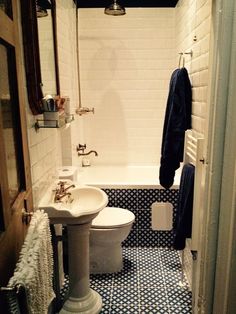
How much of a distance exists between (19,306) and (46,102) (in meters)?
1.10

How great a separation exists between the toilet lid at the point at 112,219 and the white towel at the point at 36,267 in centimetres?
103

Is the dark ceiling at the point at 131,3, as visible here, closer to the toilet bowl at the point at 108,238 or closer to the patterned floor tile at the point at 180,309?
the toilet bowl at the point at 108,238

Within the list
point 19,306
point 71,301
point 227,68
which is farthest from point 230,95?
point 71,301

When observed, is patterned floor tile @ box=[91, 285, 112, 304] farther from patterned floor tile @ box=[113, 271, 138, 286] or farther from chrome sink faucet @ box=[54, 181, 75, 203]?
chrome sink faucet @ box=[54, 181, 75, 203]

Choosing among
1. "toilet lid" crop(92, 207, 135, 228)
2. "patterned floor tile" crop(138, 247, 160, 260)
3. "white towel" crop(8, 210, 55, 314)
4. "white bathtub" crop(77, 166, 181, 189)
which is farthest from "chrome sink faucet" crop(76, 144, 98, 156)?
"white towel" crop(8, 210, 55, 314)

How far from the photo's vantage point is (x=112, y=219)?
2383mm

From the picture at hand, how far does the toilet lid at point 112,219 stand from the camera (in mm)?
2301

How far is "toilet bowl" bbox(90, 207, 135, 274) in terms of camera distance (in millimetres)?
2301

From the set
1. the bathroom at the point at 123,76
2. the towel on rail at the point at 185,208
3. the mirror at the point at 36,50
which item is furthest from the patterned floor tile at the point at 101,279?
the mirror at the point at 36,50

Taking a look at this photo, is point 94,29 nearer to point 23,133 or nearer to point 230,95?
point 23,133

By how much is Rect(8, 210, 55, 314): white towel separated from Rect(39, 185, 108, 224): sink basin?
29cm

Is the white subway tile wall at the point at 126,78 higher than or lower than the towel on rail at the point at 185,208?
higher

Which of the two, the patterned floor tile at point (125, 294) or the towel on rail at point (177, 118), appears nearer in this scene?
the patterned floor tile at point (125, 294)

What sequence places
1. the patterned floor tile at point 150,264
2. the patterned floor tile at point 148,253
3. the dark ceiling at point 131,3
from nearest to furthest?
the patterned floor tile at point 150,264
the patterned floor tile at point 148,253
the dark ceiling at point 131,3
